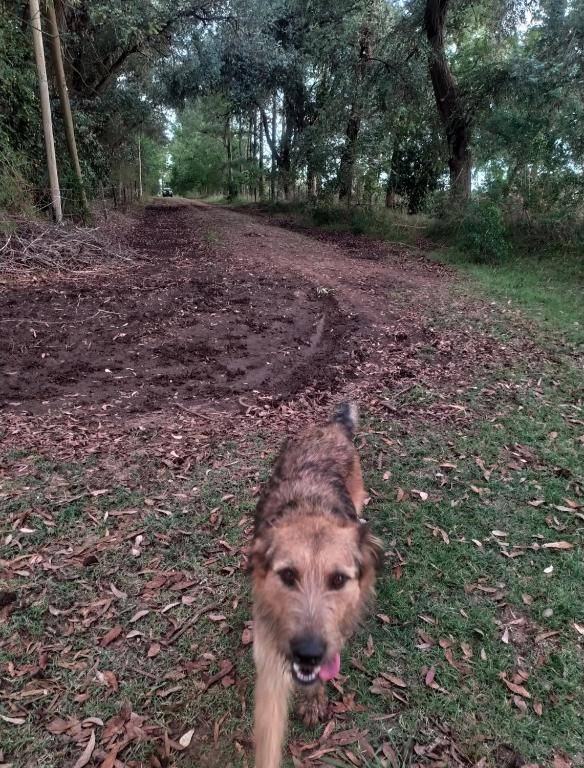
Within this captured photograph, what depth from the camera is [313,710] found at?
2.56 meters

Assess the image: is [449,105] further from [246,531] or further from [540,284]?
[246,531]

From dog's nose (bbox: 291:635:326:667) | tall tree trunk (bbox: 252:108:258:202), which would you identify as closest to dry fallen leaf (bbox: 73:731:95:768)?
dog's nose (bbox: 291:635:326:667)

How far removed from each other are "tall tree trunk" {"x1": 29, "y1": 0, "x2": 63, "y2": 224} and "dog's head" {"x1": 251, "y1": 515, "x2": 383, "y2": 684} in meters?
12.5

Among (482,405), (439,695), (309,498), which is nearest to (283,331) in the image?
(482,405)

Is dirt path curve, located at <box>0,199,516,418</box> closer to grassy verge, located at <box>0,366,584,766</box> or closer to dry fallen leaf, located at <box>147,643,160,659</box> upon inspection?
grassy verge, located at <box>0,366,584,766</box>


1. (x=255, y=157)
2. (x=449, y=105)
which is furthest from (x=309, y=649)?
(x=255, y=157)

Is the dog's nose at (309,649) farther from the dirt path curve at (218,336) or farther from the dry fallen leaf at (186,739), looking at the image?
the dirt path curve at (218,336)

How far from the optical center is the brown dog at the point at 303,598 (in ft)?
7.02

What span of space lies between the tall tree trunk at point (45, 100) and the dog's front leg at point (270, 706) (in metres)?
12.7

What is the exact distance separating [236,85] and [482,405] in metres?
21.9

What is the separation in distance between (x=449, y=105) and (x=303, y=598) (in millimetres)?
17833

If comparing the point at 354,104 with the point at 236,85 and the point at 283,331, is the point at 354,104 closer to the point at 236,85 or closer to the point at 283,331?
the point at 236,85

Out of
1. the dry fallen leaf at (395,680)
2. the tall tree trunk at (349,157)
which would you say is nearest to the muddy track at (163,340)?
the dry fallen leaf at (395,680)

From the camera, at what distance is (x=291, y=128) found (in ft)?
89.0
